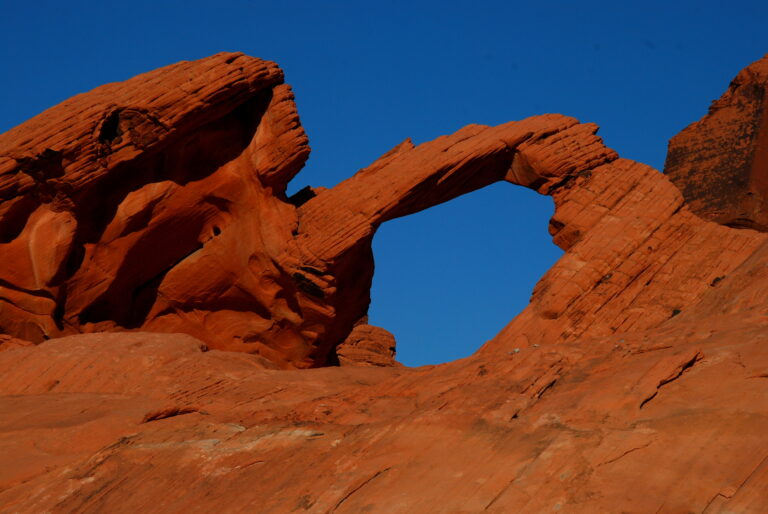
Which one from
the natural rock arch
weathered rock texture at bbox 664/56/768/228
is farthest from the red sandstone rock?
weathered rock texture at bbox 664/56/768/228

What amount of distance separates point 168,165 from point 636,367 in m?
11.6

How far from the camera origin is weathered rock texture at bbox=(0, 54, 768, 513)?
1030 cm

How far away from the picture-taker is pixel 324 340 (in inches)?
827

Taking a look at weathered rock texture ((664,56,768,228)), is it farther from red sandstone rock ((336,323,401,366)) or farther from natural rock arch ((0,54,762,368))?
natural rock arch ((0,54,762,368))

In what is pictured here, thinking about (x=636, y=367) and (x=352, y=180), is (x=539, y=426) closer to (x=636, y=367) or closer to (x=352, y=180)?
(x=636, y=367)

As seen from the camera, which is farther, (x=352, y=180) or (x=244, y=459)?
(x=352, y=180)

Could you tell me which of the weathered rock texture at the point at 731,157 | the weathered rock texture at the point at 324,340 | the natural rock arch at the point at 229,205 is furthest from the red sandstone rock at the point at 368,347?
the weathered rock texture at the point at 731,157

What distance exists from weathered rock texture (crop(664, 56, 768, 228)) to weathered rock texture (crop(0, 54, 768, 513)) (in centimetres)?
1004

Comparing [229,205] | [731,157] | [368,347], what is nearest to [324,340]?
[229,205]

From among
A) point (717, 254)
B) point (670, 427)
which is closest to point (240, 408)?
point (670, 427)

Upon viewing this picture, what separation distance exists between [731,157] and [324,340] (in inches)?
568

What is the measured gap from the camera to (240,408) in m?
13.8

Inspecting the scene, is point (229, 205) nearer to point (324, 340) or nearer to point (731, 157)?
point (324, 340)

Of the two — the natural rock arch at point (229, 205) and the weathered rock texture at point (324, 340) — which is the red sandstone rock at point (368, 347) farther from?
the natural rock arch at point (229, 205)
